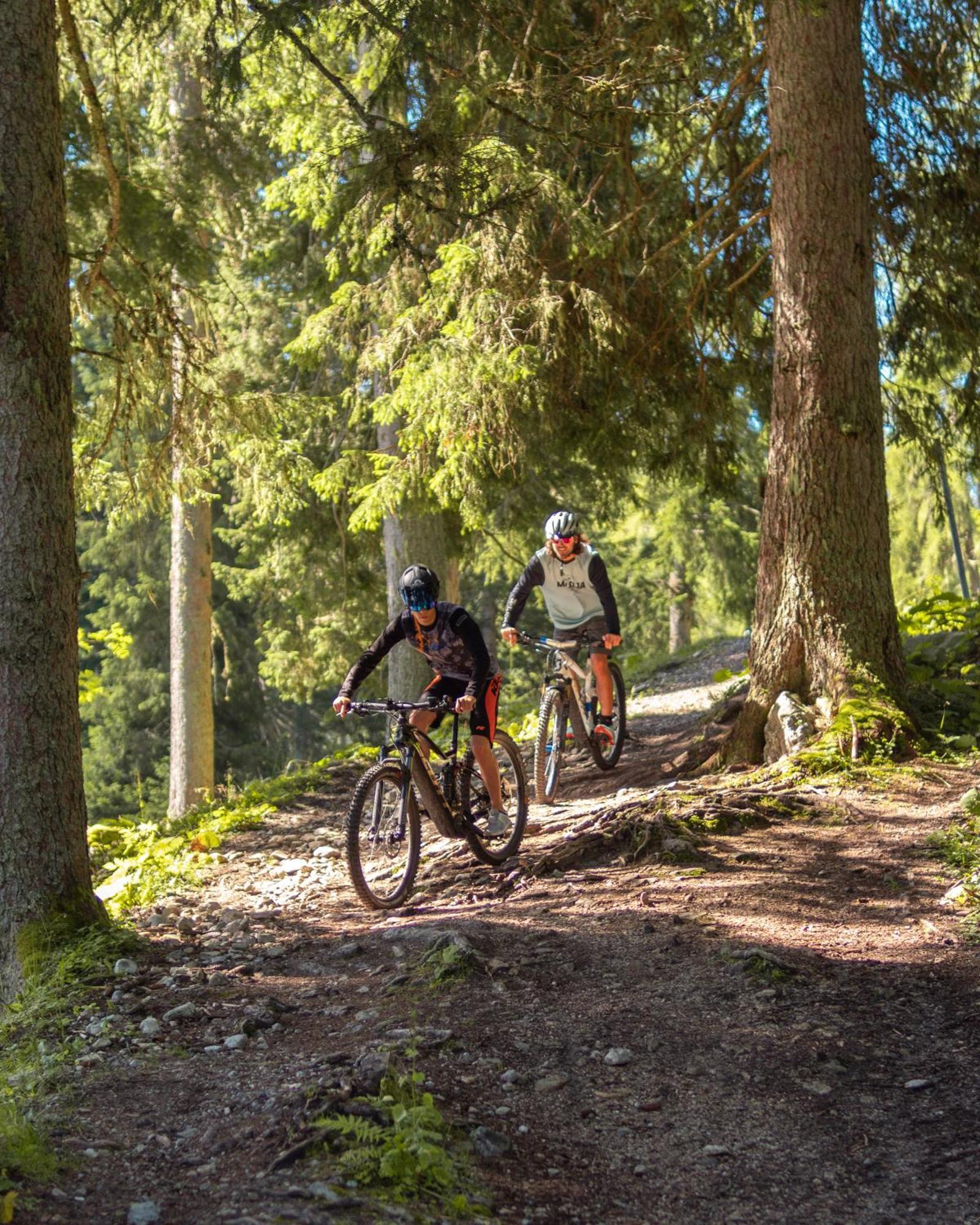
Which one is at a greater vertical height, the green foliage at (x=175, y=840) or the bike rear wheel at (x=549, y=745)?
the bike rear wheel at (x=549, y=745)

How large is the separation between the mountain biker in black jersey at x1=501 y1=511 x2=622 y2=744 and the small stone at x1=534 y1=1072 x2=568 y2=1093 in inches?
186

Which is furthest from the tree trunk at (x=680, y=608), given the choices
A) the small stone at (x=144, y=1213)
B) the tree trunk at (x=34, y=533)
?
the small stone at (x=144, y=1213)

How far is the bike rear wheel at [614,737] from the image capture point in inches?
395

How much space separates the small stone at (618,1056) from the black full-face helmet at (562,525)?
16.2 feet

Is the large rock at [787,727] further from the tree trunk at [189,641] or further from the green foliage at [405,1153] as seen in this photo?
the tree trunk at [189,641]

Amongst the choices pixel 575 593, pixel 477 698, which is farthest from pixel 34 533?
pixel 575 593

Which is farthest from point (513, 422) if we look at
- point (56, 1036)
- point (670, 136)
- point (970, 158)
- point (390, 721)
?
point (56, 1036)

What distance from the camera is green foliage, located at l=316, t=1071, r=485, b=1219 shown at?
3594 millimetres

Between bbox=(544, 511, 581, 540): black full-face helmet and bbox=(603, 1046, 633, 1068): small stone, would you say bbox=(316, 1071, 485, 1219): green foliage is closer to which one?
bbox=(603, 1046, 633, 1068): small stone

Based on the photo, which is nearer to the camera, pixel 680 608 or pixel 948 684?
pixel 948 684

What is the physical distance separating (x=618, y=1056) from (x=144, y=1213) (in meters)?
2.01

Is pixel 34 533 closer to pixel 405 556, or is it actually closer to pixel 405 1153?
pixel 405 1153

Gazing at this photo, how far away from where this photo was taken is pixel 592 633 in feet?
31.8

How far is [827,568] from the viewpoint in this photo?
851 cm
